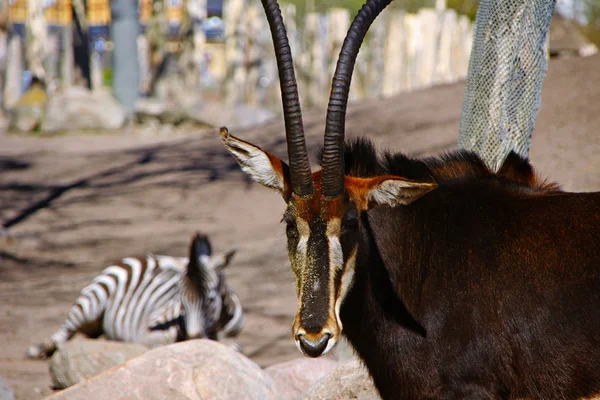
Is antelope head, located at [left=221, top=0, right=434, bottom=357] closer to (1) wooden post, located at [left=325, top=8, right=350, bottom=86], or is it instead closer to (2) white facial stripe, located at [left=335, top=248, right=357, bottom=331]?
(2) white facial stripe, located at [left=335, top=248, right=357, bottom=331]

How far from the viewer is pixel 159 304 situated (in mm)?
9742

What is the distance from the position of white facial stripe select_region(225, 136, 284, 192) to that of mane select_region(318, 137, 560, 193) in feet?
1.11

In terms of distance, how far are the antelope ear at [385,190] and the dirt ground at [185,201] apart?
15.2 ft

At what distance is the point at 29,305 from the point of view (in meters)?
10.8

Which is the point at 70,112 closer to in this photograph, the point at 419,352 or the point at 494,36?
the point at 494,36

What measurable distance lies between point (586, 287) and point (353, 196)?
1339mm

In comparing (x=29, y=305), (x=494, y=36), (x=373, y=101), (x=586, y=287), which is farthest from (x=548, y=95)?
(x=586, y=287)

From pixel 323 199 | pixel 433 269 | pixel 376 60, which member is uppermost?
pixel 323 199

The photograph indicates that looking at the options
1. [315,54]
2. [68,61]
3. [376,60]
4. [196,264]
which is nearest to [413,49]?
[376,60]

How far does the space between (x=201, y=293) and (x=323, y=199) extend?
5.11m

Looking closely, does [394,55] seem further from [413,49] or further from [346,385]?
[346,385]

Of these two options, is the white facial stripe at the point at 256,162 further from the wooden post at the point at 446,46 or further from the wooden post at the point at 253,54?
the wooden post at the point at 446,46

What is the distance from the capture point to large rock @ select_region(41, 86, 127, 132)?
21.9 m

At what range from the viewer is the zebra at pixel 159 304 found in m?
9.16
